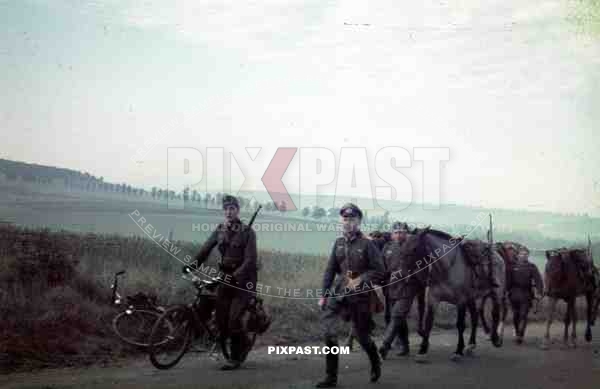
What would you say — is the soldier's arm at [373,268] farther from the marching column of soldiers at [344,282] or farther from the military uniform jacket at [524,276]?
the military uniform jacket at [524,276]

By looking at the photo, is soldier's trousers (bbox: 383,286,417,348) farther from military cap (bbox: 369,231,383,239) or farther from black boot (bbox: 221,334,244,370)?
black boot (bbox: 221,334,244,370)

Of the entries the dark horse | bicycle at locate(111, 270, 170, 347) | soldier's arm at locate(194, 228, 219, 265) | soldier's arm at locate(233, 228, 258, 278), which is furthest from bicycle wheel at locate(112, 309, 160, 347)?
the dark horse

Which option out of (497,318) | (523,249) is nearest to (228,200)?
(497,318)

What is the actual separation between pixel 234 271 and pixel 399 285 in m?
2.28

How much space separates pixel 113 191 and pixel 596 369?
248 inches

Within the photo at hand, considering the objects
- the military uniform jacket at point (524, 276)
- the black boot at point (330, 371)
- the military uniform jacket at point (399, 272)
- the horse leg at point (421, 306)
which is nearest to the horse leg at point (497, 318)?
the military uniform jacket at point (524, 276)

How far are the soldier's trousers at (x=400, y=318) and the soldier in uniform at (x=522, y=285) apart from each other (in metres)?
2.99

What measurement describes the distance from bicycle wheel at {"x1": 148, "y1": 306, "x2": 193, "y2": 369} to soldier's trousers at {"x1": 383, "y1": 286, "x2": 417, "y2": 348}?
2.46m

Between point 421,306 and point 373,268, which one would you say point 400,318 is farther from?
point 373,268

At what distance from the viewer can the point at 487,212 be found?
9.91 m

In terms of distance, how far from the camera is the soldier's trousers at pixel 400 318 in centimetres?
920

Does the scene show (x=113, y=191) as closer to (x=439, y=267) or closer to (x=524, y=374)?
(x=439, y=267)

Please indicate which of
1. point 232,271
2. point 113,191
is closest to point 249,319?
point 232,271

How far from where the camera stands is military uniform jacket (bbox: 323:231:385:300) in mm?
7789
